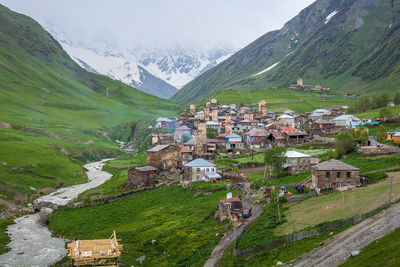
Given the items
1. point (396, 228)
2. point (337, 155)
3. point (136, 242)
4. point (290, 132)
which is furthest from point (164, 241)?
point (290, 132)

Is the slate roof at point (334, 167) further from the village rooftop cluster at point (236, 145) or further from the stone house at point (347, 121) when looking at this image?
the stone house at point (347, 121)

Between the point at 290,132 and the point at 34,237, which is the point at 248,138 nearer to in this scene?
the point at 290,132

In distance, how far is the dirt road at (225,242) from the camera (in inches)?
1651

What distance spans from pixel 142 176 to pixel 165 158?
1163 cm

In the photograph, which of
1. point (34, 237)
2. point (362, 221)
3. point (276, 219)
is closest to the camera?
point (362, 221)

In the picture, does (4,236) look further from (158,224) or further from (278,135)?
(278,135)

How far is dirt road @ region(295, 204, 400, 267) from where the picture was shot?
3269 cm

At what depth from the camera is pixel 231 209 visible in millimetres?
53219

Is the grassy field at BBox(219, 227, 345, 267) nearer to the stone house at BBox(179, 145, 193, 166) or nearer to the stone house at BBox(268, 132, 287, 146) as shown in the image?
the stone house at BBox(179, 145, 193, 166)

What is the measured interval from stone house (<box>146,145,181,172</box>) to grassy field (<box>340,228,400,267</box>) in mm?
68157

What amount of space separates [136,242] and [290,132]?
6719 centimetres

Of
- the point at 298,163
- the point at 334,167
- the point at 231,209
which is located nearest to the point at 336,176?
the point at 334,167

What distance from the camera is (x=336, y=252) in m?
33.2

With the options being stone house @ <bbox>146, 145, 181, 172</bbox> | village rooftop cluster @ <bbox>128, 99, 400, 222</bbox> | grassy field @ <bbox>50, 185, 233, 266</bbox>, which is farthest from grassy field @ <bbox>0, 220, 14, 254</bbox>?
stone house @ <bbox>146, 145, 181, 172</bbox>
